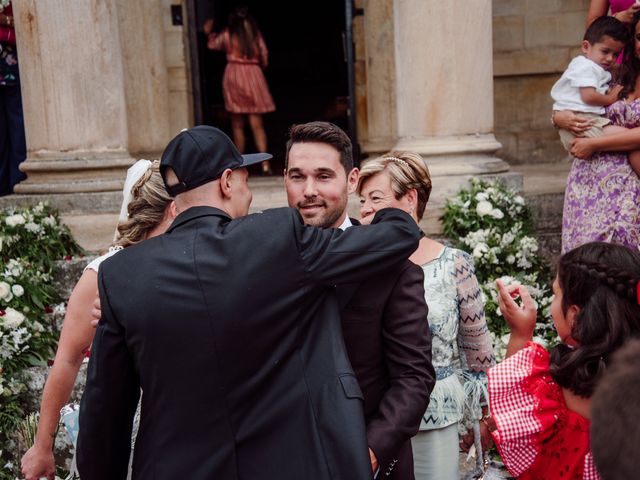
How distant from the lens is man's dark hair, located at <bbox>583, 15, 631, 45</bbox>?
505 cm

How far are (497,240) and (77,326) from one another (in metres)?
3.53

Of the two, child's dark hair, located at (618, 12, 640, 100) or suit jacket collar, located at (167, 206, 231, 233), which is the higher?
child's dark hair, located at (618, 12, 640, 100)

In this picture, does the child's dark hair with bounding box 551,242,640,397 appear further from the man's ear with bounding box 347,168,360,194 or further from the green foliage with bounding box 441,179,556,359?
the green foliage with bounding box 441,179,556,359

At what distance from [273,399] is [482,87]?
4.67m

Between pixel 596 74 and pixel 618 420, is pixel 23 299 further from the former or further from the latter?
pixel 618 420

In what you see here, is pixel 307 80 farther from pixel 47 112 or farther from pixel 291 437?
pixel 291 437

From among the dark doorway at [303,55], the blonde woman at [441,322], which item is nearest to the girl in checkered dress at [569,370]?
the blonde woman at [441,322]

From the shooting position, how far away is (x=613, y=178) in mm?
4965

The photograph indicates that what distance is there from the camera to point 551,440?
8.64 ft

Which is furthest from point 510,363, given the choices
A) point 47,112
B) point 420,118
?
point 47,112

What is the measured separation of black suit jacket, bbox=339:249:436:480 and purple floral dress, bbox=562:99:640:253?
2.55 meters

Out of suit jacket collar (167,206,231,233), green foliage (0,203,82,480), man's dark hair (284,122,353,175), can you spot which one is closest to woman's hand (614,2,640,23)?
man's dark hair (284,122,353,175)

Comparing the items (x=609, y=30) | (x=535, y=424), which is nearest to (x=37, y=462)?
(x=535, y=424)

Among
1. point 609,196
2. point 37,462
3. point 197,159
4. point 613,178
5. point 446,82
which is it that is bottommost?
point 37,462
